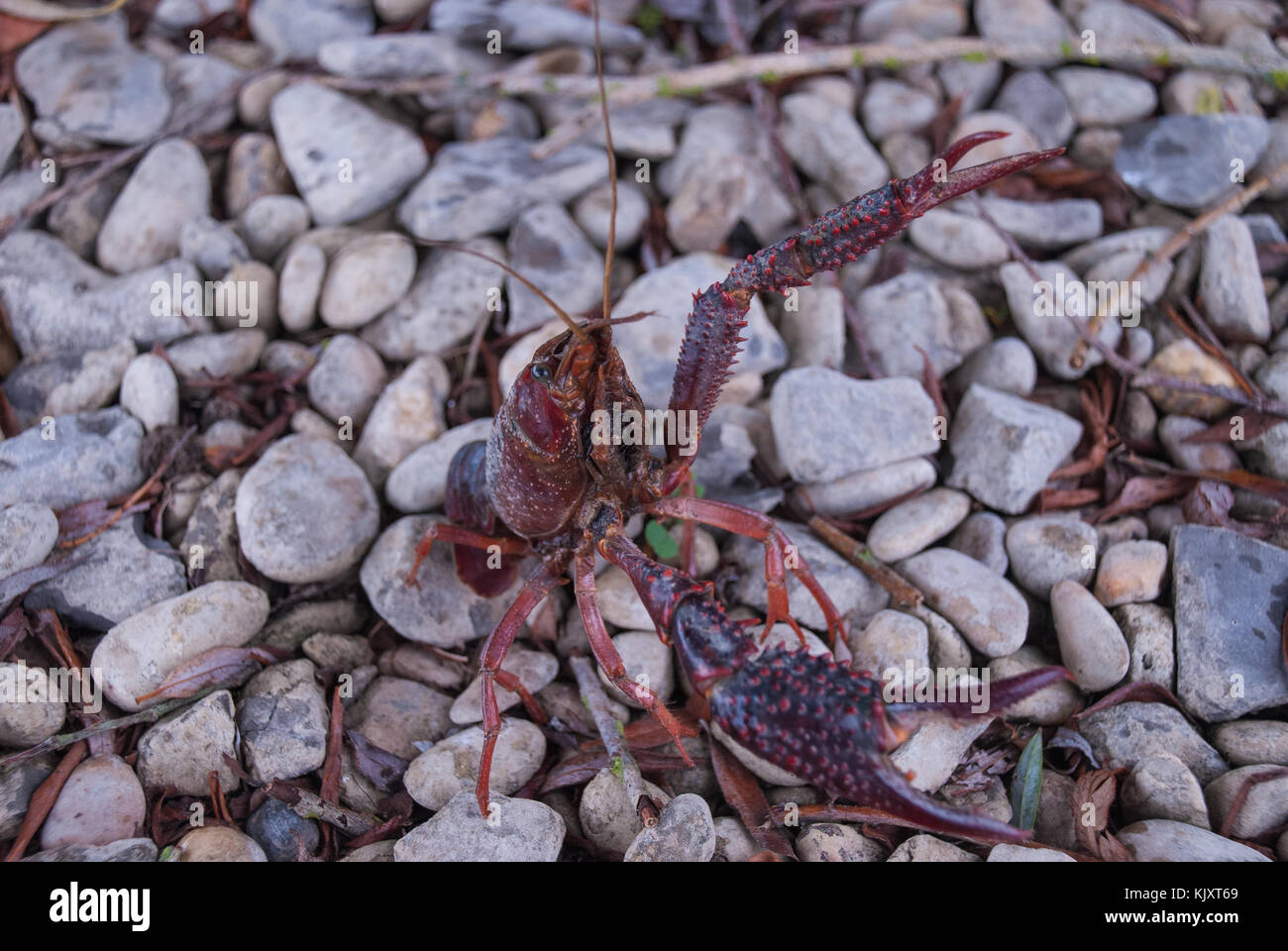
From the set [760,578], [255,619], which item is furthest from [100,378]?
[760,578]

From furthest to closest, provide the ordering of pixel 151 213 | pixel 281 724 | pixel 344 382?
pixel 151 213, pixel 344 382, pixel 281 724

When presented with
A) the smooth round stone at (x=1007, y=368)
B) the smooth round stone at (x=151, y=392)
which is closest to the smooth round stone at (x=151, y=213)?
the smooth round stone at (x=151, y=392)

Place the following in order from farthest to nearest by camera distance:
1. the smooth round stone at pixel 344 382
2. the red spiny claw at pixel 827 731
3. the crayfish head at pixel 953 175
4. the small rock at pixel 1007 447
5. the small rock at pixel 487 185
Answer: the small rock at pixel 487 185
the smooth round stone at pixel 344 382
the small rock at pixel 1007 447
the crayfish head at pixel 953 175
the red spiny claw at pixel 827 731

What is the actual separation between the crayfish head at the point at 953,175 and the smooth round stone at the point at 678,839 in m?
2.31

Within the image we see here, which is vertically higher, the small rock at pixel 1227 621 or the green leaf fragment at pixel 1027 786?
the small rock at pixel 1227 621

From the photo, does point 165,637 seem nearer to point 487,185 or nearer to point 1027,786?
point 487,185

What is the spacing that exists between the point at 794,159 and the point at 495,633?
355 centimetres

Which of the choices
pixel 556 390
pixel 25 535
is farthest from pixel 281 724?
pixel 556 390

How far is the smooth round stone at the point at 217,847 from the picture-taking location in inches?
126

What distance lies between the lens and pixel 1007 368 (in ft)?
15.2

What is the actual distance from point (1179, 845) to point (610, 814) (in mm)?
2040

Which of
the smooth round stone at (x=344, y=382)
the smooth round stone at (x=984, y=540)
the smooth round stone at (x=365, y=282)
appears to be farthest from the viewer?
the smooth round stone at (x=365, y=282)

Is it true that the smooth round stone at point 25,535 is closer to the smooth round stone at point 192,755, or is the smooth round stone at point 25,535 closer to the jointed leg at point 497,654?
the smooth round stone at point 192,755
